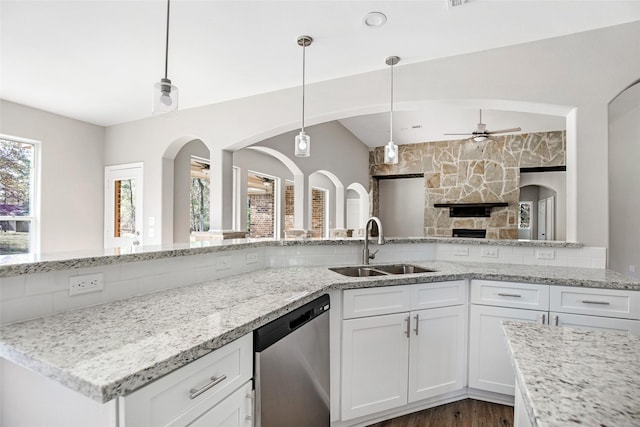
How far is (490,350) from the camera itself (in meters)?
2.15

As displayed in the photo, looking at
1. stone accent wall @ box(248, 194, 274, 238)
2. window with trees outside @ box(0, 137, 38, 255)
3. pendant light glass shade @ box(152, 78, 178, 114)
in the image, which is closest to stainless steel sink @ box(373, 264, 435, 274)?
pendant light glass shade @ box(152, 78, 178, 114)

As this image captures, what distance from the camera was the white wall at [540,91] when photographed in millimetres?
2506

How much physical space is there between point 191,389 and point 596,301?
227cm

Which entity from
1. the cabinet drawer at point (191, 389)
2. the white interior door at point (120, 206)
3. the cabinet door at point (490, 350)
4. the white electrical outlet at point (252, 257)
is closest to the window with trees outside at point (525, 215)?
the cabinet door at point (490, 350)

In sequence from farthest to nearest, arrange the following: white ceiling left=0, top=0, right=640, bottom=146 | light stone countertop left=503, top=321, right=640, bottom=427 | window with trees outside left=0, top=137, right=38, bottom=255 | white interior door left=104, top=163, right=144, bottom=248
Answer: white interior door left=104, top=163, right=144, bottom=248
window with trees outside left=0, top=137, right=38, bottom=255
white ceiling left=0, top=0, right=640, bottom=146
light stone countertop left=503, top=321, right=640, bottom=427

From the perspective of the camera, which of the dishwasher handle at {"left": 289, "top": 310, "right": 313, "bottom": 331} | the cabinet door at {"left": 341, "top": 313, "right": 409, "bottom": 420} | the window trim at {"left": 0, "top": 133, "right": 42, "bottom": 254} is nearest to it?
the dishwasher handle at {"left": 289, "top": 310, "right": 313, "bottom": 331}

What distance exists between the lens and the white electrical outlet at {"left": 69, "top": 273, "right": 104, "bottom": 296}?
123 centimetres

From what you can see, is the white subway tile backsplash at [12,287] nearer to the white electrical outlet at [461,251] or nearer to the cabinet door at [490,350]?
the cabinet door at [490,350]

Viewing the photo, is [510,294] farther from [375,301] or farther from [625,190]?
[625,190]

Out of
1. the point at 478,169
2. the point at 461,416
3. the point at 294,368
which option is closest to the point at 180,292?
the point at 294,368

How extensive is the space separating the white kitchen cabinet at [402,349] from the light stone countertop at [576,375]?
0.96m

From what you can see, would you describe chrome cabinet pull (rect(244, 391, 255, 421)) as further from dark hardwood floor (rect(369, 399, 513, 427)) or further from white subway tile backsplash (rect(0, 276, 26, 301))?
dark hardwood floor (rect(369, 399, 513, 427))

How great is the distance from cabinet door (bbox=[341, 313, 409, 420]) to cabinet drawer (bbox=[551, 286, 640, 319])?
0.97 metres

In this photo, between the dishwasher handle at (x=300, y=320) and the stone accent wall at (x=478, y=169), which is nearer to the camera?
the dishwasher handle at (x=300, y=320)
